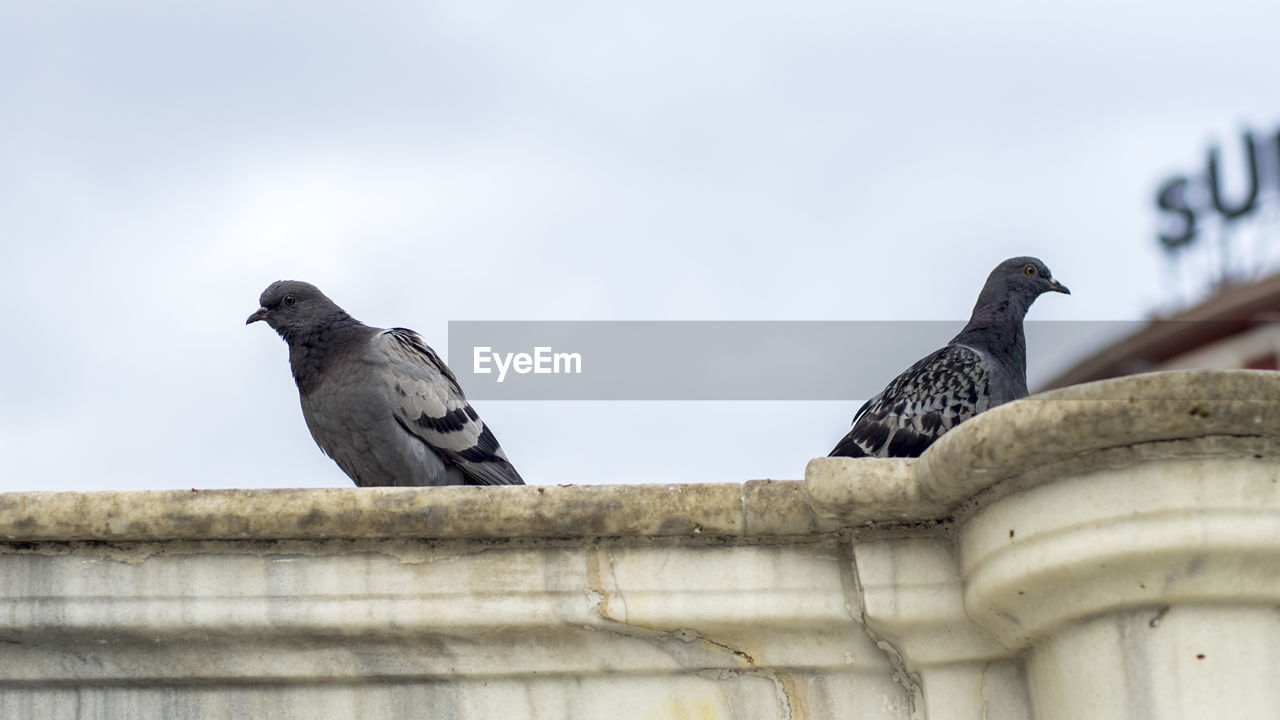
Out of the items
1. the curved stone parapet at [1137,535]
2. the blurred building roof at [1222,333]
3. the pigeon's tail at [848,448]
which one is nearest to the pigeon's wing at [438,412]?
the pigeon's tail at [848,448]

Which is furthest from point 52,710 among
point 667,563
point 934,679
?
point 934,679

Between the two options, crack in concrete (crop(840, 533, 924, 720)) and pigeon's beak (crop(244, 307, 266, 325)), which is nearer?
crack in concrete (crop(840, 533, 924, 720))

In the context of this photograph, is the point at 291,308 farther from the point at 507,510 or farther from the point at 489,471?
the point at 507,510

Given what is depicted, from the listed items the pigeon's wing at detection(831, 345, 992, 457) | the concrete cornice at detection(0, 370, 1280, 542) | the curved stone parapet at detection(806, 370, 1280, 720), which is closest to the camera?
the curved stone parapet at detection(806, 370, 1280, 720)

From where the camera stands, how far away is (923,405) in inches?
256

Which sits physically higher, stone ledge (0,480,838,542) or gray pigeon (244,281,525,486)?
gray pigeon (244,281,525,486)

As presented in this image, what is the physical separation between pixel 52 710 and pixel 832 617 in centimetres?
183

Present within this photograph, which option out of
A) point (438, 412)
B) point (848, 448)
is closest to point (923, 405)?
point (848, 448)

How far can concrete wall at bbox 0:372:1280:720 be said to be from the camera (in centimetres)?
324

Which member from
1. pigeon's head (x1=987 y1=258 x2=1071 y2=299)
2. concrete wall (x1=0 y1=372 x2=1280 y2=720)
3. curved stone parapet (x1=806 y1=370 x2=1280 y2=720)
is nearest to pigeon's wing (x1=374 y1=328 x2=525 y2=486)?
pigeon's head (x1=987 y1=258 x2=1071 y2=299)

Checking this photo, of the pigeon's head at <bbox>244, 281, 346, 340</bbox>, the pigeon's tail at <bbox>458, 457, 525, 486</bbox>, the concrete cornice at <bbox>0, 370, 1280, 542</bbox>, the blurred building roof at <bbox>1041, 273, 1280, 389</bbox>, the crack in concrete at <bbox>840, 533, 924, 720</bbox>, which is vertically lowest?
the crack in concrete at <bbox>840, 533, 924, 720</bbox>

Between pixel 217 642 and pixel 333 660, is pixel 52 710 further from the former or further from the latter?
pixel 333 660

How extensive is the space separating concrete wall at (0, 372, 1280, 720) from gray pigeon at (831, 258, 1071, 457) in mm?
3054

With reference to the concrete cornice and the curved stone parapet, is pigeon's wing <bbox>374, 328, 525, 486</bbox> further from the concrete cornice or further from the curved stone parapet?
the curved stone parapet
